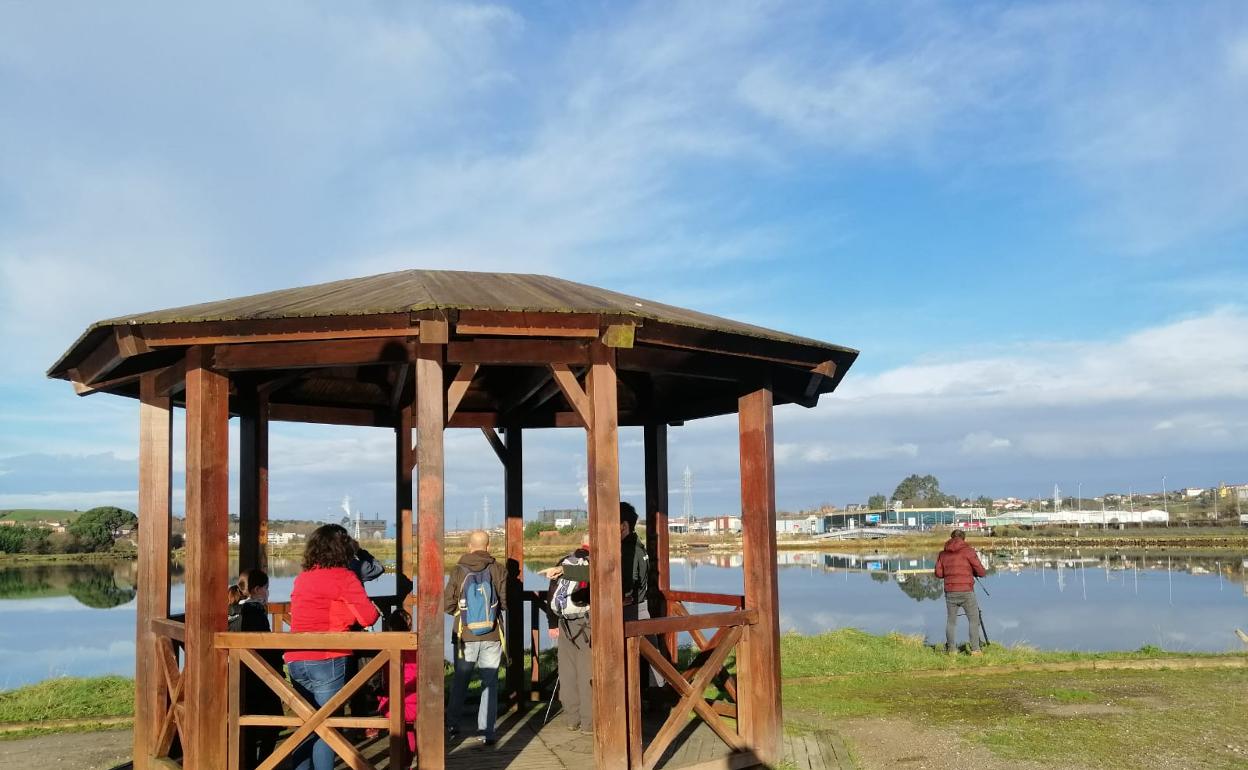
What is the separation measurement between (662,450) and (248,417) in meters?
3.64

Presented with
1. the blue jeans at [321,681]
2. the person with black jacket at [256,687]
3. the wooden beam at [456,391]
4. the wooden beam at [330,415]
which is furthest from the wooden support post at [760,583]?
the wooden beam at [330,415]

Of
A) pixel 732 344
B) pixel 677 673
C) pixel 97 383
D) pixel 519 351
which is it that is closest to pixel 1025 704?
pixel 677 673

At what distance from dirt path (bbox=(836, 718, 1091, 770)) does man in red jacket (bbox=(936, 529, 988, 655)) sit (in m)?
4.09

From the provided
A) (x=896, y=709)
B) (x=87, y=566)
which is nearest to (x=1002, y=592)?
(x=896, y=709)

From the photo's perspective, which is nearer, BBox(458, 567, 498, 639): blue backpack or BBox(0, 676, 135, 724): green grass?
BBox(458, 567, 498, 639): blue backpack

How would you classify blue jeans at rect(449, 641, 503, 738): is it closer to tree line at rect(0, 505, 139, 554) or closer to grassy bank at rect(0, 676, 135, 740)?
grassy bank at rect(0, 676, 135, 740)

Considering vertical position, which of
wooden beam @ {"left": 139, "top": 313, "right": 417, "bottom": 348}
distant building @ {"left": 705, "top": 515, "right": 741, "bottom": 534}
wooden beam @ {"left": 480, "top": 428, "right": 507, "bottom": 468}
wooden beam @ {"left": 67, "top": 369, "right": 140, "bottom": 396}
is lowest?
distant building @ {"left": 705, "top": 515, "right": 741, "bottom": 534}

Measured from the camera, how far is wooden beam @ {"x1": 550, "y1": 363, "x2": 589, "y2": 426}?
591 cm

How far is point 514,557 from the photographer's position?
8977 millimetres

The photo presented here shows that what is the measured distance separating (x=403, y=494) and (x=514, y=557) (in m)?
1.26

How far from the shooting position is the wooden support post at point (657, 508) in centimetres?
895

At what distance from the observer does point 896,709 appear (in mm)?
8680

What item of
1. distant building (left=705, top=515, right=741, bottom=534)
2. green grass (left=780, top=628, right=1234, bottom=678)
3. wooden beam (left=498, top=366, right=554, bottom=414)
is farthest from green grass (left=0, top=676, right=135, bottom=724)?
distant building (left=705, top=515, right=741, bottom=534)

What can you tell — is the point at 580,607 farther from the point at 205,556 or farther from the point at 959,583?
the point at 959,583
